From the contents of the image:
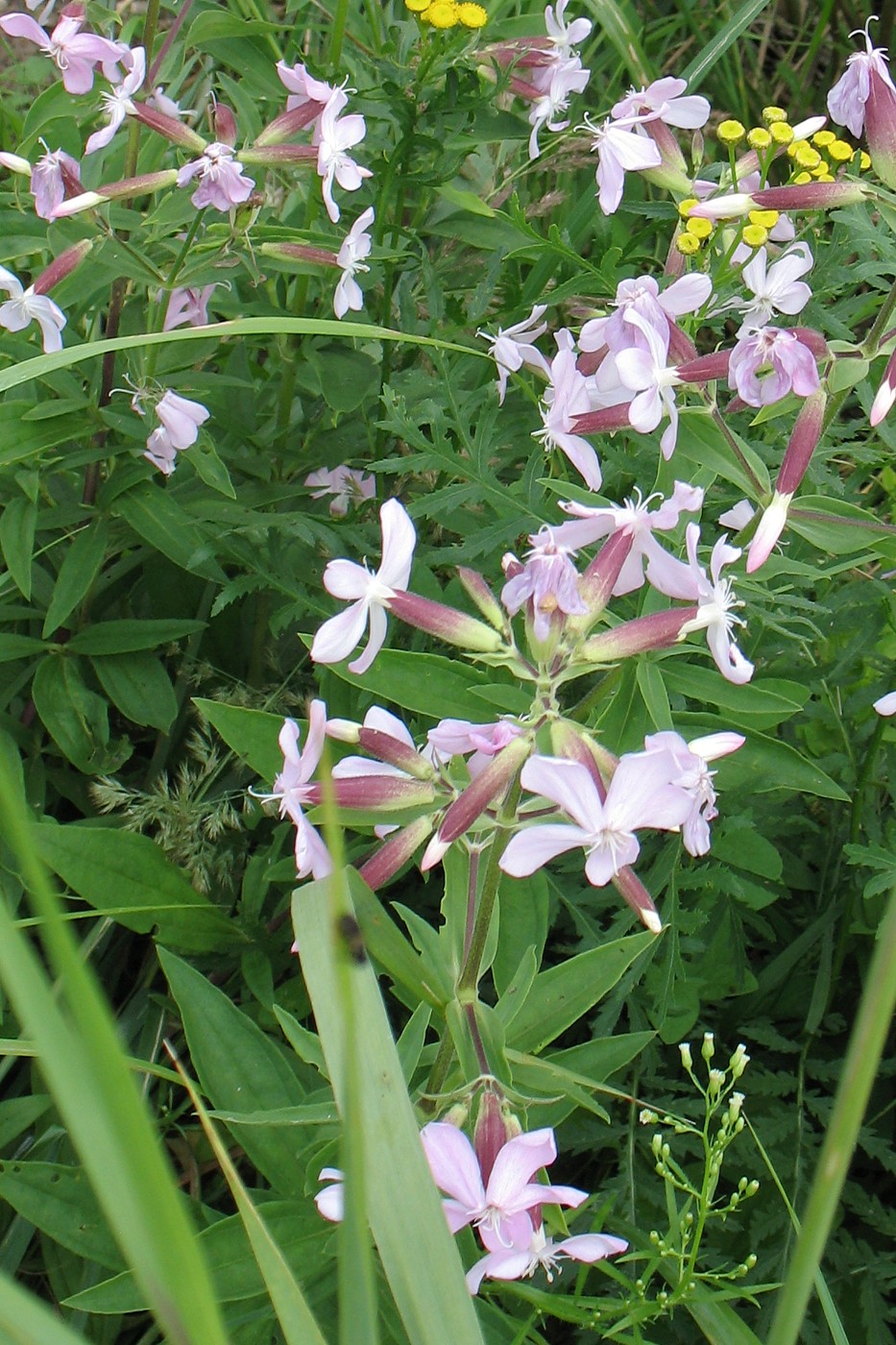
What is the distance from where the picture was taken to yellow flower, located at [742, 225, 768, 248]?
1170mm

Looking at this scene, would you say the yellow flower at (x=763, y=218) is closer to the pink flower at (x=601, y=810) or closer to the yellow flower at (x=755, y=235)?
the yellow flower at (x=755, y=235)

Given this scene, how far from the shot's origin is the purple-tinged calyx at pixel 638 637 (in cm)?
92

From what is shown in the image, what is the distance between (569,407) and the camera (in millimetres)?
1105

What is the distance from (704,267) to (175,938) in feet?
2.95

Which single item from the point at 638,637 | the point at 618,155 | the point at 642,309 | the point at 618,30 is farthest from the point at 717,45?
the point at 638,637

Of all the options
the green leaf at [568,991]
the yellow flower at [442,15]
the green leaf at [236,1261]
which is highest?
the yellow flower at [442,15]

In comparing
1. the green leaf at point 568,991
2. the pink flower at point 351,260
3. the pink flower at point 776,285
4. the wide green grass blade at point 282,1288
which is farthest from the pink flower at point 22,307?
the wide green grass blade at point 282,1288

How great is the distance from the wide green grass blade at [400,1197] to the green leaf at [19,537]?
73cm

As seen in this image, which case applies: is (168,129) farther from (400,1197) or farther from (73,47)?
(400,1197)

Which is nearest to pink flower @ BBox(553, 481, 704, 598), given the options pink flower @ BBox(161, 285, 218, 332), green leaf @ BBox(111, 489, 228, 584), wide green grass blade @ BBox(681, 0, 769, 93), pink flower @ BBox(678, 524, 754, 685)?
pink flower @ BBox(678, 524, 754, 685)

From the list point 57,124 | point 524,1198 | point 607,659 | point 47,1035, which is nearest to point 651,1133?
point 524,1198

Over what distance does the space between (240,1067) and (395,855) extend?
39 cm

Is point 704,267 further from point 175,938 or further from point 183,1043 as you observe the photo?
point 183,1043

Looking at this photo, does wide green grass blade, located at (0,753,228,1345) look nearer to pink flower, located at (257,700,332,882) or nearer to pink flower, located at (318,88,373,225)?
pink flower, located at (257,700,332,882)
